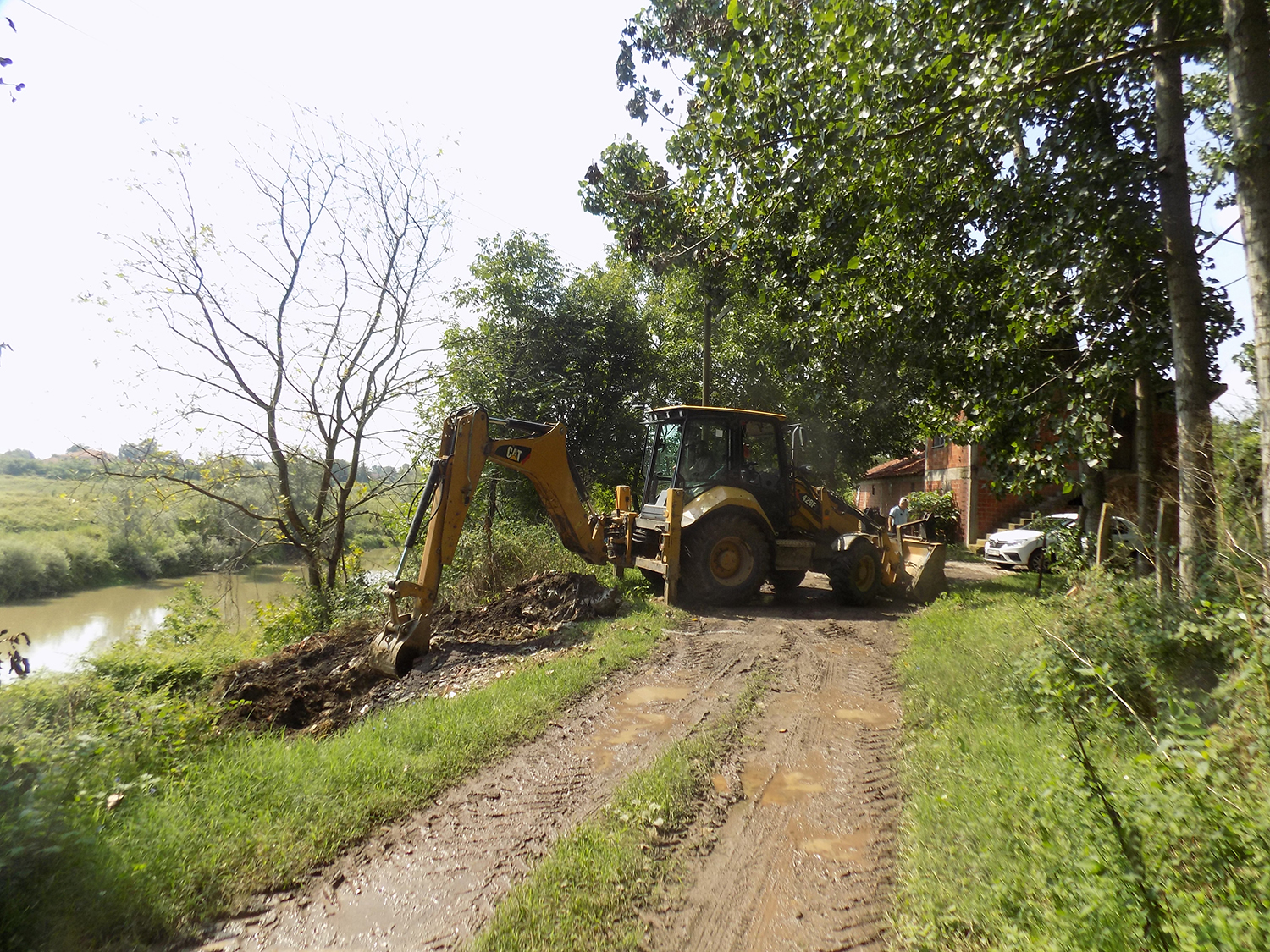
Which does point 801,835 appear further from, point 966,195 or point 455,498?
point 966,195

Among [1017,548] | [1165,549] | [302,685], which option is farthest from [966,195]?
[1017,548]

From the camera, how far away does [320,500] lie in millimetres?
13508

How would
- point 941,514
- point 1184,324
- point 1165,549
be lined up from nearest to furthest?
1. point 1165,549
2. point 1184,324
3. point 941,514

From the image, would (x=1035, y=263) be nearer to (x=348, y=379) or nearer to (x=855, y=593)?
(x=855, y=593)

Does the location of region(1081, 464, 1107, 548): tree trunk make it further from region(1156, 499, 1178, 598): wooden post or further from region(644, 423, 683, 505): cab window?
region(644, 423, 683, 505): cab window

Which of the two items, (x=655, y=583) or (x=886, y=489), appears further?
(x=886, y=489)

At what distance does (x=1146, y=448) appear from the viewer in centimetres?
741

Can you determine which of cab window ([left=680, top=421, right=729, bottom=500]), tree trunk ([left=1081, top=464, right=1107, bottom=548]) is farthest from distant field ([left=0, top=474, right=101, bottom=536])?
tree trunk ([left=1081, top=464, right=1107, bottom=548])

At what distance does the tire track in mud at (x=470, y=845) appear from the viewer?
304 centimetres

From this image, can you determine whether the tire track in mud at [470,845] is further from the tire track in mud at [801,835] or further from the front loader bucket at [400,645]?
the front loader bucket at [400,645]

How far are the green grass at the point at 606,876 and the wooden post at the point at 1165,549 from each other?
3568mm

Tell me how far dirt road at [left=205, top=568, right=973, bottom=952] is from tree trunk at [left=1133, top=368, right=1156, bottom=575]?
307 cm

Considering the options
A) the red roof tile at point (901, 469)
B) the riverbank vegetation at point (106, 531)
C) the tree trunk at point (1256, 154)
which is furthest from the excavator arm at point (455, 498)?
the red roof tile at point (901, 469)

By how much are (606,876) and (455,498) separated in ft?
17.5
